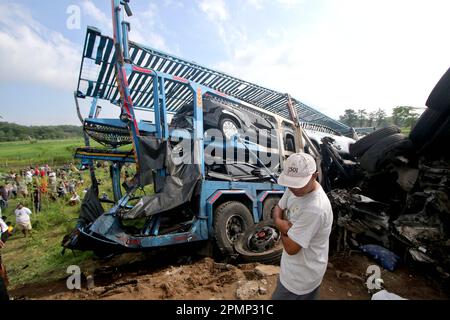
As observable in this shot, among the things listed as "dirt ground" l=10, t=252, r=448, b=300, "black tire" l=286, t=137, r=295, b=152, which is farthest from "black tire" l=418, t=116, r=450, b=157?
"black tire" l=286, t=137, r=295, b=152

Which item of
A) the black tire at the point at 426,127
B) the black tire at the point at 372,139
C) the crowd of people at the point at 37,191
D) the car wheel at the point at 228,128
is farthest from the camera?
the crowd of people at the point at 37,191

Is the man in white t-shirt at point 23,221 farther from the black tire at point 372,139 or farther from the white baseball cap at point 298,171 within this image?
the black tire at point 372,139

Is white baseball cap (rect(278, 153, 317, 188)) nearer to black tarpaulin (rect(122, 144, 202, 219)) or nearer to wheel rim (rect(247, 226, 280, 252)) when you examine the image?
black tarpaulin (rect(122, 144, 202, 219))

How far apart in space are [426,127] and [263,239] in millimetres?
3125

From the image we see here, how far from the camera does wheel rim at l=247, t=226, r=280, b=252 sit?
3857 millimetres

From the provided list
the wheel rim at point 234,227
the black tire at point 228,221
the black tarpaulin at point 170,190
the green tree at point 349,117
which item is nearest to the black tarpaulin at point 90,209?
the black tarpaulin at point 170,190

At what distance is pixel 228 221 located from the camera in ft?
13.3

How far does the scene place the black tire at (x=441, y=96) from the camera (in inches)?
125

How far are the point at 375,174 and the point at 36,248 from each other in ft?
27.1

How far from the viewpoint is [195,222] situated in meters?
3.74

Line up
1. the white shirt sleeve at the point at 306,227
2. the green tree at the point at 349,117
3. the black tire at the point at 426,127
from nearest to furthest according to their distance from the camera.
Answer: the white shirt sleeve at the point at 306,227
the black tire at the point at 426,127
the green tree at the point at 349,117

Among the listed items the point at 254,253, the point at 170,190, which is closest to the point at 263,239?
the point at 254,253

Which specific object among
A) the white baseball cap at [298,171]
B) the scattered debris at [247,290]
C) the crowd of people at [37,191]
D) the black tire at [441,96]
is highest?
the black tire at [441,96]
